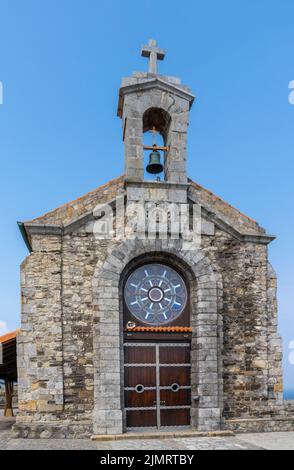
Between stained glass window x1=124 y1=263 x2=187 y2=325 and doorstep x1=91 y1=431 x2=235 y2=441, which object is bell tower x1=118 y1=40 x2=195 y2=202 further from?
doorstep x1=91 y1=431 x2=235 y2=441

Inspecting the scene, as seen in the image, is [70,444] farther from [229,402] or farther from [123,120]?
[123,120]

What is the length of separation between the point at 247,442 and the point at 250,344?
Answer: 2370 millimetres

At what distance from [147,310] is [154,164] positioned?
3594mm

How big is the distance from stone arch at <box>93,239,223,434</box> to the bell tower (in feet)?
5.11

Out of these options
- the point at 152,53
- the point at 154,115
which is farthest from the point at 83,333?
the point at 152,53

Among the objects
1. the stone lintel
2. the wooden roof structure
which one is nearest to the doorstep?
the wooden roof structure

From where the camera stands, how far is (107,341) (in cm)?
995

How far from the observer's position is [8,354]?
37.1 ft

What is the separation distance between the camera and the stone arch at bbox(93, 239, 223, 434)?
384 inches

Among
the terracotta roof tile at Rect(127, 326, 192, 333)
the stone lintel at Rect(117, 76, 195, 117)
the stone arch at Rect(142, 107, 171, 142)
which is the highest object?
the stone lintel at Rect(117, 76, 195, 117)

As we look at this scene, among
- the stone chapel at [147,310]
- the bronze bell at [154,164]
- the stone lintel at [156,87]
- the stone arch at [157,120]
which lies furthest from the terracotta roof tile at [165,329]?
the stone lintel at [156,87]

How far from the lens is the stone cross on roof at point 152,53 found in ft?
37.7

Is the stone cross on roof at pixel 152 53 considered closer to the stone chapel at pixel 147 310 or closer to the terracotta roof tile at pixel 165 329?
the stone chapel at pixel 147 310

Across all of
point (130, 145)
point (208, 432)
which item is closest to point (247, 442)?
point (208, 432)
